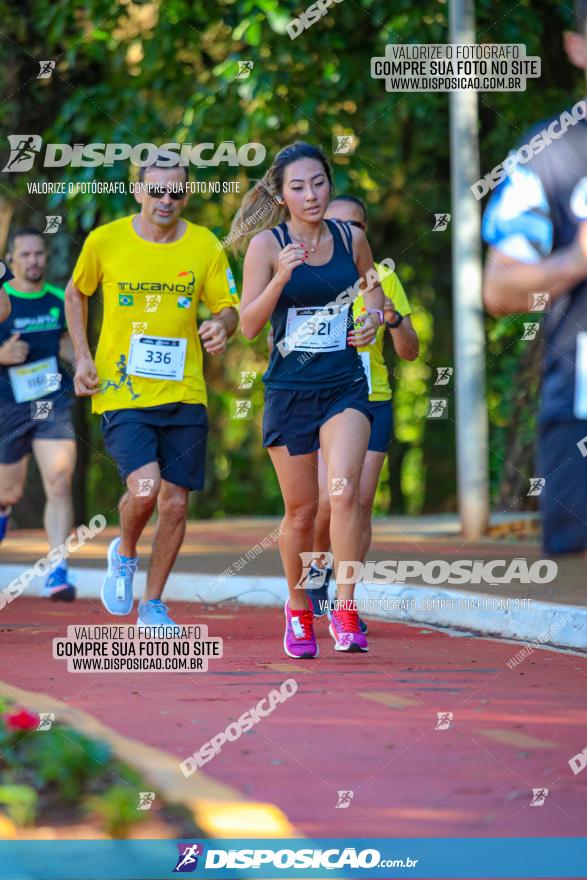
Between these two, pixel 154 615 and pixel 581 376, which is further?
pixel 154 615

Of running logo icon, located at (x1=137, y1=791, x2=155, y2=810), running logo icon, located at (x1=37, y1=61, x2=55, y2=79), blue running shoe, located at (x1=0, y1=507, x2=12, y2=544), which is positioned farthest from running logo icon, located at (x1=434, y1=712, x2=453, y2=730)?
running logo icon, located at (x1=37, y1=61, x2=55, y2=79)

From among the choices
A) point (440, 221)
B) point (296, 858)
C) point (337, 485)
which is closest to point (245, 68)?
point (440, 221)

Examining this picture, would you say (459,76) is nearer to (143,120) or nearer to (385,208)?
(143,120)

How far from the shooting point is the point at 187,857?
3.63 meters

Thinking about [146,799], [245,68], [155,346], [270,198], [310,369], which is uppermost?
[245,68]

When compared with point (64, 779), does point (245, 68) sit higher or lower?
higher

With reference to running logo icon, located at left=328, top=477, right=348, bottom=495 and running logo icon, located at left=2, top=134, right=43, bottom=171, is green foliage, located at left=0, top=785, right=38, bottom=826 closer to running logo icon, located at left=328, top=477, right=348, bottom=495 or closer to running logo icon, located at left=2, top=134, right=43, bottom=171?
running logo icon, located at left=328, top=477, right=348, bottom=495

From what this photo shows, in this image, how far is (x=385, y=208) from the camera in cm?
2231

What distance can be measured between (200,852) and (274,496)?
2483 centimetres

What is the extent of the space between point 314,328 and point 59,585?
12.7ft

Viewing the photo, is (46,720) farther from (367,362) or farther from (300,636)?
(367,362)

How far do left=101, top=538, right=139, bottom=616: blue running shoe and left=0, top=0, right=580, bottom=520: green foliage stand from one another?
229 inches

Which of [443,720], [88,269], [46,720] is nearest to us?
[46,720]

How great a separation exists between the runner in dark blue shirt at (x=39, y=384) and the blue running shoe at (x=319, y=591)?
204 centimetres
